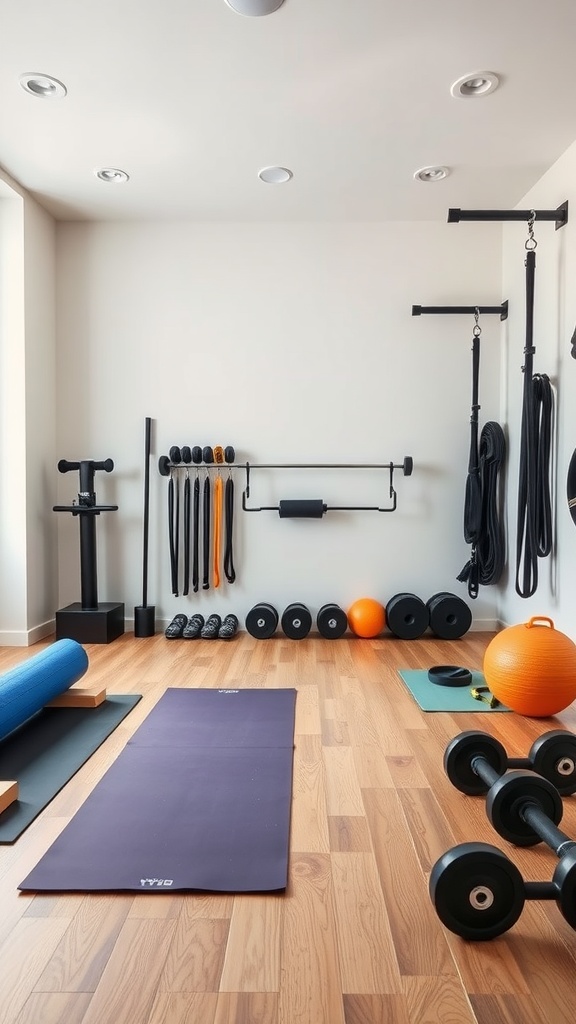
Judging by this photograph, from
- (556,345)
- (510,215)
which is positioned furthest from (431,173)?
(556,345)

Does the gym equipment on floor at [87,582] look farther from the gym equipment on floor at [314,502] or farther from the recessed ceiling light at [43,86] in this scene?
the recessed ceiling light at [43,86]

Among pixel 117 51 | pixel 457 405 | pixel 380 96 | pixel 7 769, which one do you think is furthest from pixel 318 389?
pixel 7 769

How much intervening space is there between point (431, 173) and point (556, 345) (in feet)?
3.68

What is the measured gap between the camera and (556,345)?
11.3 ft

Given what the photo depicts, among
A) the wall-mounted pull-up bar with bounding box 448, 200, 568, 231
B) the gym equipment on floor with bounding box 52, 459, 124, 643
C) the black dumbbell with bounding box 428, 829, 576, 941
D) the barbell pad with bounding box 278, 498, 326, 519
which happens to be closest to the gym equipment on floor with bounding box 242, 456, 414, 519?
the barbell pad with bounding box 278, 498, 326, 519

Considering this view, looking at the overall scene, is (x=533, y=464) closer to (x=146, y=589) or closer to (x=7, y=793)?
(x=146, y=589)

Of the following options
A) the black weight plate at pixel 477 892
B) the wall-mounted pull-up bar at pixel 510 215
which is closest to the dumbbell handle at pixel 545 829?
the black weight plate at pixel 477 892

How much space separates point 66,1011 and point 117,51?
2948mm

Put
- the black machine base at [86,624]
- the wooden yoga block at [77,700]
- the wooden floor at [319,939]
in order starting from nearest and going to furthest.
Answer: the wooden floor at [319,939], the wooden yoga block at [77,700], the black machine base at [86,624]

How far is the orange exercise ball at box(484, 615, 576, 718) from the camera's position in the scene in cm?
257

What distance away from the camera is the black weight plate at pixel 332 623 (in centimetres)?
404

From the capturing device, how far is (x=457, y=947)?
1369mm

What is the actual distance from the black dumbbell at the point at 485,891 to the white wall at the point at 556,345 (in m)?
2.04

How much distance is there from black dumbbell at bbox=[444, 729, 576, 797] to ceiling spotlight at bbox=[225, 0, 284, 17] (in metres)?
2.44
